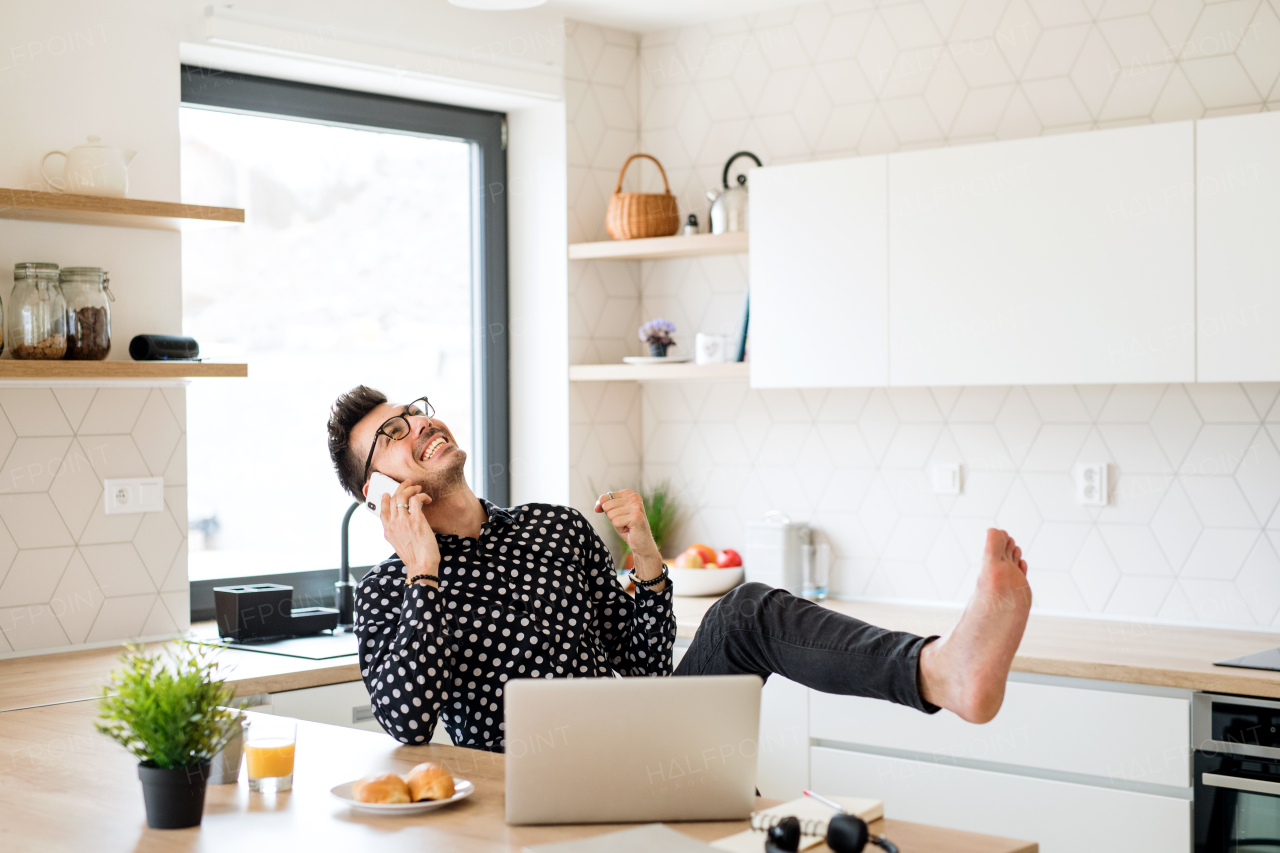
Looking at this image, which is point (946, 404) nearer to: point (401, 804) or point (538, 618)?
point (538, 618)

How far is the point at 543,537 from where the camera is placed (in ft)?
8.39

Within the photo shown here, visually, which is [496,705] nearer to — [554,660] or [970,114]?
[554,660]

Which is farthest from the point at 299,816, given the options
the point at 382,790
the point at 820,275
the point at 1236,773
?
the point at 820,275

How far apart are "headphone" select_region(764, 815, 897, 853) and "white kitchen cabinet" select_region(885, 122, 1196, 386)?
75.3 inches

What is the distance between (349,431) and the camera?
2523 millimetres

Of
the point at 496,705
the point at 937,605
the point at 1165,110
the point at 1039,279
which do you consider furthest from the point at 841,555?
the point at 496,705

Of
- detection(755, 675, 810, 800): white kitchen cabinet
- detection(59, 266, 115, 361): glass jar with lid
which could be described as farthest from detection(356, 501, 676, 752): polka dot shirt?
detection(59, 266, 115, 361): glass jar with lid

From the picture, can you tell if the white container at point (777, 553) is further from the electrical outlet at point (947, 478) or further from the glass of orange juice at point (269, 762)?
the glass of orange juice at point (269, 762)

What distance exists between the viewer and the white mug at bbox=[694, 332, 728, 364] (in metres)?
3.92

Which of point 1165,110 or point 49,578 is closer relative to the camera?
point 49,578

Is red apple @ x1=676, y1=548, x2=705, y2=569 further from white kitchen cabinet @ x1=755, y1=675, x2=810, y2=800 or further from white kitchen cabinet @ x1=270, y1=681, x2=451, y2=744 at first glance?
white kitchen cabinet @ x1=270, y1=681, x2=451, y2=744

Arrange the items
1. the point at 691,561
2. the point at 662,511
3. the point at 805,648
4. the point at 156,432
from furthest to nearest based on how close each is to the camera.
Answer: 1. the point at 662,511
2. the point at 691,561
3. the point at 156,432
4. the point at 805,648

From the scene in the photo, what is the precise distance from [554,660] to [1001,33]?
228 cm

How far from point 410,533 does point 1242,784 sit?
184cm
